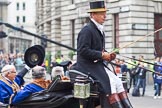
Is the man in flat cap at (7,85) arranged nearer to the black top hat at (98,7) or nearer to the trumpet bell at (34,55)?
the trumpet bell at (34,55)

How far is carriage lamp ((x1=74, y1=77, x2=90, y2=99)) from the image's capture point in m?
6.73

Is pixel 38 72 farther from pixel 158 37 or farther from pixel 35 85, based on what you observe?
pixel 158 37

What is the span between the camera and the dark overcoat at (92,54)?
22.7ft

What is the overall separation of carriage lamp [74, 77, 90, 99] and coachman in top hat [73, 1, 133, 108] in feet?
0.78

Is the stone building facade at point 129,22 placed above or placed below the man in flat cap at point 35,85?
above

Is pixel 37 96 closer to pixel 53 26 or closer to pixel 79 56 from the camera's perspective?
pixel 79 56

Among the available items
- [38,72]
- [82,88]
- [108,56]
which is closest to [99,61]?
[108,56]

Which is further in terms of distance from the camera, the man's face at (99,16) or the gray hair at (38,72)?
the gray hair at (38,72)

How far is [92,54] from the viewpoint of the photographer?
6.92 meters

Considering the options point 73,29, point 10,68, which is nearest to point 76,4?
point 73,29

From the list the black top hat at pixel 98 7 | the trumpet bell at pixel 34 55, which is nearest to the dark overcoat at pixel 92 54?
the black top hat at pixel 98 7

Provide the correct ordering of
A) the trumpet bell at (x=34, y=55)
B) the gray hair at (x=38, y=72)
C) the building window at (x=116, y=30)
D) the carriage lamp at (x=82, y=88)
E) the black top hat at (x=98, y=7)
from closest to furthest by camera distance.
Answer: the carriage lamp at (x=82, y=88), the black top hat at (x=98, y=7), the gray hair at (x=38, y=72), the trumpet bell at (x=34, y=55), the building window at (x=116, y=30)

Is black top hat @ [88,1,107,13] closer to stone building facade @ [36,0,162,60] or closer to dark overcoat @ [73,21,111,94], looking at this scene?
dark overcoat @ [73,21,111,94]

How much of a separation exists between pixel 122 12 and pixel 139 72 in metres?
8.83
